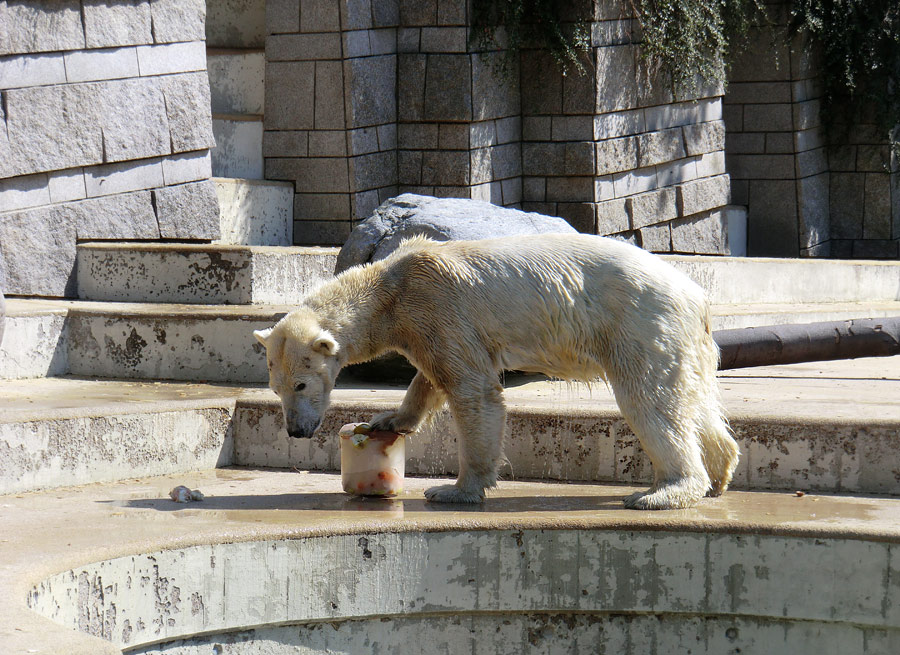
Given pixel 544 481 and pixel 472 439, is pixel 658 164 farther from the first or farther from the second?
pixel 472 439

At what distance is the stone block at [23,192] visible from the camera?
23.3 ft

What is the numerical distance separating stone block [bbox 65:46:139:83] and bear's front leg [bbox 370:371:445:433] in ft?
12.1

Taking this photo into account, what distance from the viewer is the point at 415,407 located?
4988mm

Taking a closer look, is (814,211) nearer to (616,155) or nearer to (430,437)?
(616,155)

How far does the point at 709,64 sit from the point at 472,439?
21.0 feet

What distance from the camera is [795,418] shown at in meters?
5.14

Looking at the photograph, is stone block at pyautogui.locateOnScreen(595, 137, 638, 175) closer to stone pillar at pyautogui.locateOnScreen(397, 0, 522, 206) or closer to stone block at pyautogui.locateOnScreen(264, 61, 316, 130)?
stone pillar at pyautogui.locateOnScreen(397, 0, 522, 206)

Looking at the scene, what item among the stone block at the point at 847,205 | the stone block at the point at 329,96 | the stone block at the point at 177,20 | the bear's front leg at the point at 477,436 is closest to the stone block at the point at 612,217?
the stone block at the point at 329,96

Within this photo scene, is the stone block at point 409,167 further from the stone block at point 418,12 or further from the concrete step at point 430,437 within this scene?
the concrete step at point 430,437

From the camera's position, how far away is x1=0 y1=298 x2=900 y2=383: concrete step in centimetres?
645

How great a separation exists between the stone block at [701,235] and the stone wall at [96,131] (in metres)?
4.35

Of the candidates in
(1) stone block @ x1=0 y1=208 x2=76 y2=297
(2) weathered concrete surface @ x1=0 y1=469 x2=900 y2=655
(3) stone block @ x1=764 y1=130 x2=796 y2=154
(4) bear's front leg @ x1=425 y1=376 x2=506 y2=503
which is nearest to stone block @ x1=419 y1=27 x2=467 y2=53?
(1) stone block @ x1=0 y1=208 x2=76 y2=297

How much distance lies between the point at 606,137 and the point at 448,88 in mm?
1351

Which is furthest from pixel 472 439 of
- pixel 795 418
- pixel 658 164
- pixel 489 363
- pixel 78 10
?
pixel 658 164
